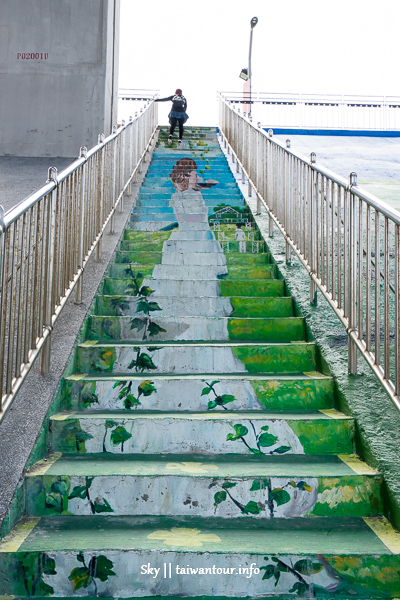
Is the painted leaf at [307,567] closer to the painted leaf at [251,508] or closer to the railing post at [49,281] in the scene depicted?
the painted leaf at [251,508]

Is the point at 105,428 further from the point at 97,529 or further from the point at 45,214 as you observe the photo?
the point at 45,214

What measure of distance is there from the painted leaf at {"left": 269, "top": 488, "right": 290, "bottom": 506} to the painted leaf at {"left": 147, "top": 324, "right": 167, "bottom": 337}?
4.99 feet

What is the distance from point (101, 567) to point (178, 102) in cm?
1176

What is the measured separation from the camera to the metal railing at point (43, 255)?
224cm

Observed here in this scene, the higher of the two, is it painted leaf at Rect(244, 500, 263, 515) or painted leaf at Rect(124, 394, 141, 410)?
painted leaf at Rect(124, 394, 141, 410)

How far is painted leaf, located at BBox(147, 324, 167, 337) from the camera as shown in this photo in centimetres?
356

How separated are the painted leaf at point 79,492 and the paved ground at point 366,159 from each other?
441 cm

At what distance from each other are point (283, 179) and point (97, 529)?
11.1ft

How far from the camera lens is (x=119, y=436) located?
262 cm

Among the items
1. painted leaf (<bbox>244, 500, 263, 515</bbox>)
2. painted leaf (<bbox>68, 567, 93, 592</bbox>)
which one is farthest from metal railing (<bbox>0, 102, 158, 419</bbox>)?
painted leaf (<bbox>244, 500, 263, 515</bbox>)

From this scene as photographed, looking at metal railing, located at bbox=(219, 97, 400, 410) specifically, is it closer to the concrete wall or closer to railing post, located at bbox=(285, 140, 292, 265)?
railing post, located at bbox=(285, 140, 292, 265)

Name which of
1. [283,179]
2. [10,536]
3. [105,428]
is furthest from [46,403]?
[283,179]

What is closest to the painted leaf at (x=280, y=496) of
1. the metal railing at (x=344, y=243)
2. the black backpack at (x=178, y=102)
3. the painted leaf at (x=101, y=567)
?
the metal railing at (x=344, y=243)

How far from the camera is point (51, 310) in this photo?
9.36ft
